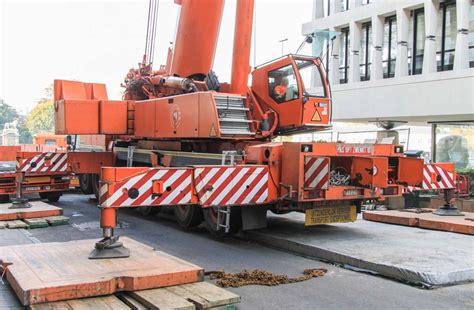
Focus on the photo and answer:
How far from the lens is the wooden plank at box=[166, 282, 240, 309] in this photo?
16.0 ft

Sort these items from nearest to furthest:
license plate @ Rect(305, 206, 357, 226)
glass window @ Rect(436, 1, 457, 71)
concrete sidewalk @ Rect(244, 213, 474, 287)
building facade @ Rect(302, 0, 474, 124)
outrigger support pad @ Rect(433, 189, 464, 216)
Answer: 1. concrete sidewalk @ Rect(244, 213, 474, 287)
2. license plate @ Rect(305, 206, 357, 226)
3. outrigger support pad @ Rect(433, 189, 464, 216)
4. building facade @ Rect(302, 0, 474, 124)
5. glass window @ Rect(436, 1, 457, 71)

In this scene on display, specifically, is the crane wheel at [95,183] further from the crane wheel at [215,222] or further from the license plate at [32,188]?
the crane wheel at [215,222]

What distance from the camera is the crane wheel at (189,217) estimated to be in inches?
383

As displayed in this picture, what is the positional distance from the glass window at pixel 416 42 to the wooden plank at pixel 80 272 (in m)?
18.1

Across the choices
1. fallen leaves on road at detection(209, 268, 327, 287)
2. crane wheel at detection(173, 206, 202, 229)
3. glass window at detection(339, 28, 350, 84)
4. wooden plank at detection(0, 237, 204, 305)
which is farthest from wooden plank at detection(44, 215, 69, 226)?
glass window at detection(339, 28, 350, 84)

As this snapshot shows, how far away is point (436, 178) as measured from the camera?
962 centimetres

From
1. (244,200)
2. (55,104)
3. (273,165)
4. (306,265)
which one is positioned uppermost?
(55,104)

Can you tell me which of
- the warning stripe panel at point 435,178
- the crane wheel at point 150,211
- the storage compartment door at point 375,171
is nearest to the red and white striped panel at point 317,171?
the storage compartment door at point 375,171

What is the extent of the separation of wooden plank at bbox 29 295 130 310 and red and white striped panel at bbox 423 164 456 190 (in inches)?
251

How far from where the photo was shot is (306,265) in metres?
7.09

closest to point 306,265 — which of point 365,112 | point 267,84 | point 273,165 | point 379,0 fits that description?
point 273,165

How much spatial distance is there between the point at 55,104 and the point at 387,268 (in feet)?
29.8

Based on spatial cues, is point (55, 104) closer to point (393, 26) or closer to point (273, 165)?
point (273, 165)

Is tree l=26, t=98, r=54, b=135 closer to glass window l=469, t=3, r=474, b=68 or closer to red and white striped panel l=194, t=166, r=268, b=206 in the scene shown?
glass window l=469, t=3, r=474, b=68
